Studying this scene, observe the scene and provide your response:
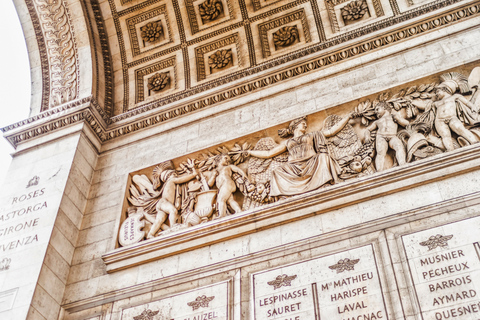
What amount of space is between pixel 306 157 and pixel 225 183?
4.99ft

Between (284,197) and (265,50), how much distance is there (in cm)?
456

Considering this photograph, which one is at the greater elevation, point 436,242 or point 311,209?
point 311,209

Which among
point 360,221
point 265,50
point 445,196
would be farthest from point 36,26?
point 445,196

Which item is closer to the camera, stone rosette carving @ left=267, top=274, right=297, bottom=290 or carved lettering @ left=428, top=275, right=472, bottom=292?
carved lettering @ left=428, top=275, right=472, bottom=292

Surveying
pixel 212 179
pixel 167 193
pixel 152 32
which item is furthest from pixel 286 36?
pixel 167 193

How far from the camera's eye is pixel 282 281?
8.64 meters

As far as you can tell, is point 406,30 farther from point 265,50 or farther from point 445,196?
point 445,196

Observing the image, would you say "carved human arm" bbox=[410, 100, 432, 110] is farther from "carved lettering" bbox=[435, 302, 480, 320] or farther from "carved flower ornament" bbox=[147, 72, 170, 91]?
"carved flower ornament" bbox=[147, 72, 170, 91]

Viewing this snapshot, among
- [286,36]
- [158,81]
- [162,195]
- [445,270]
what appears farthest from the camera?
[158,81]

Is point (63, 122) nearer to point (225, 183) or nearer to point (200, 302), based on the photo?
point (225, 183)

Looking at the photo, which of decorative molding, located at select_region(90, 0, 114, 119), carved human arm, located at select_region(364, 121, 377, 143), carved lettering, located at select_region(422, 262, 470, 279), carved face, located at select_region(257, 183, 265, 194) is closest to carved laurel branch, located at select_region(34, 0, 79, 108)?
decorative molding, located at select_region(90, 0, 114, 119)

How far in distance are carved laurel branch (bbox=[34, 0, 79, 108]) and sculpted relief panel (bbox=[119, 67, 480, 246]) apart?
3.68 m

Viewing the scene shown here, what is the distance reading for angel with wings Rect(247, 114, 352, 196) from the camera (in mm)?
9891

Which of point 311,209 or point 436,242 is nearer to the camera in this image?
point 436,242
